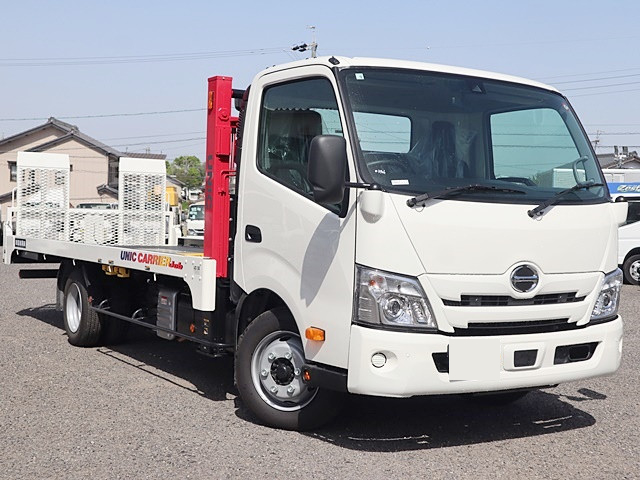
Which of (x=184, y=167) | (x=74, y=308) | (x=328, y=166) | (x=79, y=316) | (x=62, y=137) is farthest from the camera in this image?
(x=184, y=167)

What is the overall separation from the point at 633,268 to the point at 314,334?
14.3 metres

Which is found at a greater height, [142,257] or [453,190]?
[453,190]

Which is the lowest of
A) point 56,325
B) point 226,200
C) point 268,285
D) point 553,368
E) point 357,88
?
point 56,325

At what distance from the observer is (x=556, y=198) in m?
5.45

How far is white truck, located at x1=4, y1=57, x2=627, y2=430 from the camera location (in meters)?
5.00

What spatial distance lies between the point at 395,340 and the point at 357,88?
5.39 feet

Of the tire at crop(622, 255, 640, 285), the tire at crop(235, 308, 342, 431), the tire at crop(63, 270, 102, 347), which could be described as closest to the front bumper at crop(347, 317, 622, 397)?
the tire at crop(235, 308, 342, 431)

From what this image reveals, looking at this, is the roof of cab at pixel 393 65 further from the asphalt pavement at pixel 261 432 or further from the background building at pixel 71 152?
the background building at pixel 71 152

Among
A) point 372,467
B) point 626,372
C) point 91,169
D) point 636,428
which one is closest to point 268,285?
point 372,467

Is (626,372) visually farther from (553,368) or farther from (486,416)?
(553,368)

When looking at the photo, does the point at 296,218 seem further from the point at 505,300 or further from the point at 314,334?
the point at 505,300

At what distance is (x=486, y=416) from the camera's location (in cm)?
654

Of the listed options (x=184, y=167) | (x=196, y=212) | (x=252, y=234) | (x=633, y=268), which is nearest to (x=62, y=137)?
(x=196, y=212)

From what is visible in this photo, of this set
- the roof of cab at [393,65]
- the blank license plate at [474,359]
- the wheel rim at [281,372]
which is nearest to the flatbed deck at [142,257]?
the wheel rim at [281,372]
